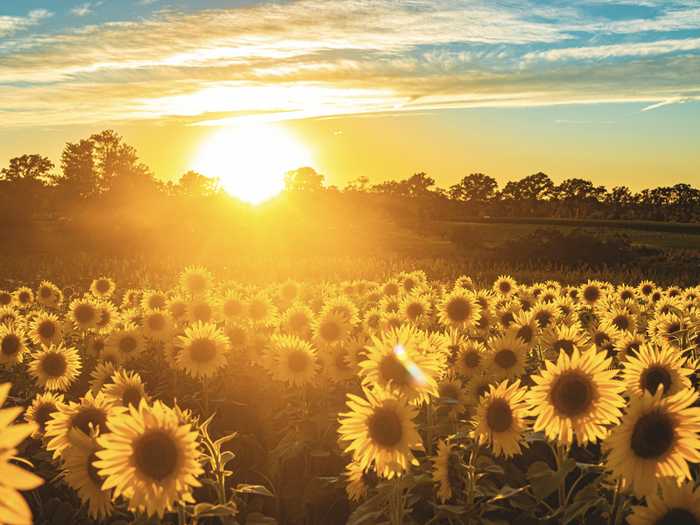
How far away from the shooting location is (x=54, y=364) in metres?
6.71

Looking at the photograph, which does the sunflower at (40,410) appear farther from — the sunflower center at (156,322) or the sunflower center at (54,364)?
the sunflower center at (156,322)

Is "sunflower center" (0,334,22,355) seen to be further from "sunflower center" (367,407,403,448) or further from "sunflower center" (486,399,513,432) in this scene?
"sunflower center" (486,399,513,432)

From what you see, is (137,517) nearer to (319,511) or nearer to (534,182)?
(319,511)

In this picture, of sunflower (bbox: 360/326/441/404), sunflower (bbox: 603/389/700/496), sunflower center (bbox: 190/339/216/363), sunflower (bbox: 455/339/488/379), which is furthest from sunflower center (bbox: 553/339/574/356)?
sunflower center (bbox: 190/339/216/363)

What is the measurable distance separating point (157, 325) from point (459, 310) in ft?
12.0

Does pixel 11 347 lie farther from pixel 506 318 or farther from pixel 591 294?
pixel 591 294

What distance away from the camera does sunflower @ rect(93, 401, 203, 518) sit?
9.21 ft

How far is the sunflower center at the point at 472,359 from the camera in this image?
19.3 ft

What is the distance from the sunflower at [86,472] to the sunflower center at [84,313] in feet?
20.4

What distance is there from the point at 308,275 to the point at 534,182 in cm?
12990

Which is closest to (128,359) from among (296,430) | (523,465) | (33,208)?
(296,430)

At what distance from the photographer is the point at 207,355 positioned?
6.21 m

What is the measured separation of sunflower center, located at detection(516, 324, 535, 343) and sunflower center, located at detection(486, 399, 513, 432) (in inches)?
110

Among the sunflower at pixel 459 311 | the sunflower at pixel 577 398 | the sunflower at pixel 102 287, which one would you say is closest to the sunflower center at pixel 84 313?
the sunflower at pixel 102 287
